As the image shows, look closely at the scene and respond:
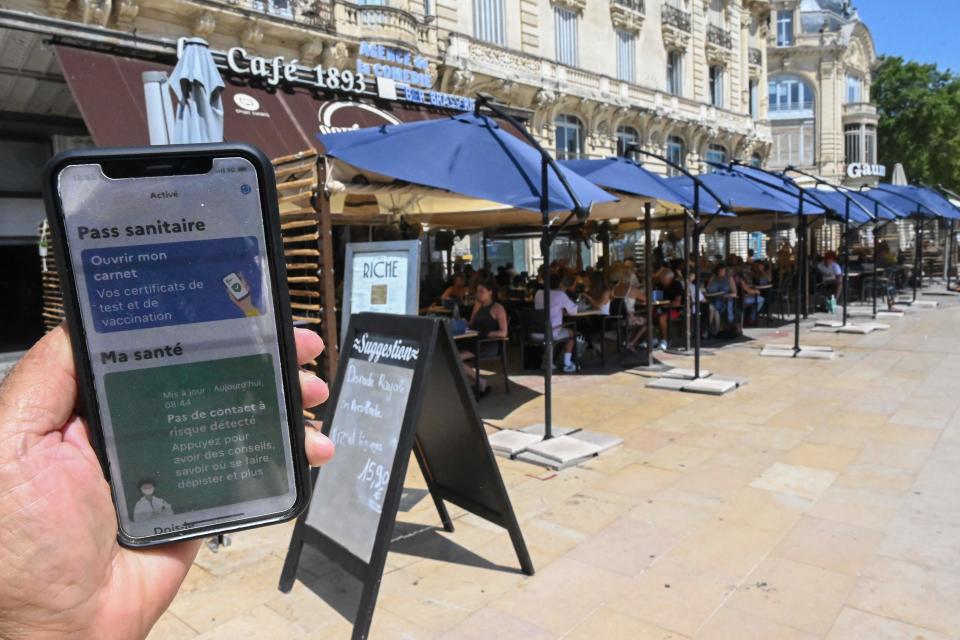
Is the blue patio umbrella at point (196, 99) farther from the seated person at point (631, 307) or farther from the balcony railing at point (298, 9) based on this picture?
the balcony railing at point (298, 9)

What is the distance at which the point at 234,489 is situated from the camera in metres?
1.15

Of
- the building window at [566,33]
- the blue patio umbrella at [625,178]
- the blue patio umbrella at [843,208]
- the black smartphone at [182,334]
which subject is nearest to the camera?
the black smartphone at [182,334]

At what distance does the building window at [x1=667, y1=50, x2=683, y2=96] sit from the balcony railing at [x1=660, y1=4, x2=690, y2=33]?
111 centimetres

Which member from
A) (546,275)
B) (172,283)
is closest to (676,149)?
(546,275)

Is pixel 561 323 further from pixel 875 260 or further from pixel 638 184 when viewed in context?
pixel 875 260

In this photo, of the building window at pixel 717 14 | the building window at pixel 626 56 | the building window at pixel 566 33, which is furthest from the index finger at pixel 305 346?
the building window at pixel 717 14

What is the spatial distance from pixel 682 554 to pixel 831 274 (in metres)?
14.2

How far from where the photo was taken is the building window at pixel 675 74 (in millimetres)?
29000

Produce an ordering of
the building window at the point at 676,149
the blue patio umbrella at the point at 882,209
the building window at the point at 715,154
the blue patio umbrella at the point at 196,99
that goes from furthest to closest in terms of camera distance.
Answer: the building window at the point at 715,154, the building window at the point at 676,149, the blue patio umbrella at the point at 882,209, the blue patio umbrella at the point at 196,99

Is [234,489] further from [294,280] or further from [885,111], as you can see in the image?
[885,111]

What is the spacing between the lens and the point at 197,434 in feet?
3.72

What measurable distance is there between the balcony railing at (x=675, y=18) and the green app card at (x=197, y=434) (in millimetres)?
30795

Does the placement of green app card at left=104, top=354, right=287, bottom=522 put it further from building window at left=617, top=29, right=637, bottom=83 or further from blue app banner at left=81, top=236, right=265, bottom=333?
building window at left=617, top=29, right=637, bottom=83

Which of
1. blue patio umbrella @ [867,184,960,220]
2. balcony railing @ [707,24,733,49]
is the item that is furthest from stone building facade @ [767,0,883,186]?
blue patio umbrella @ [867,184,960,220]
